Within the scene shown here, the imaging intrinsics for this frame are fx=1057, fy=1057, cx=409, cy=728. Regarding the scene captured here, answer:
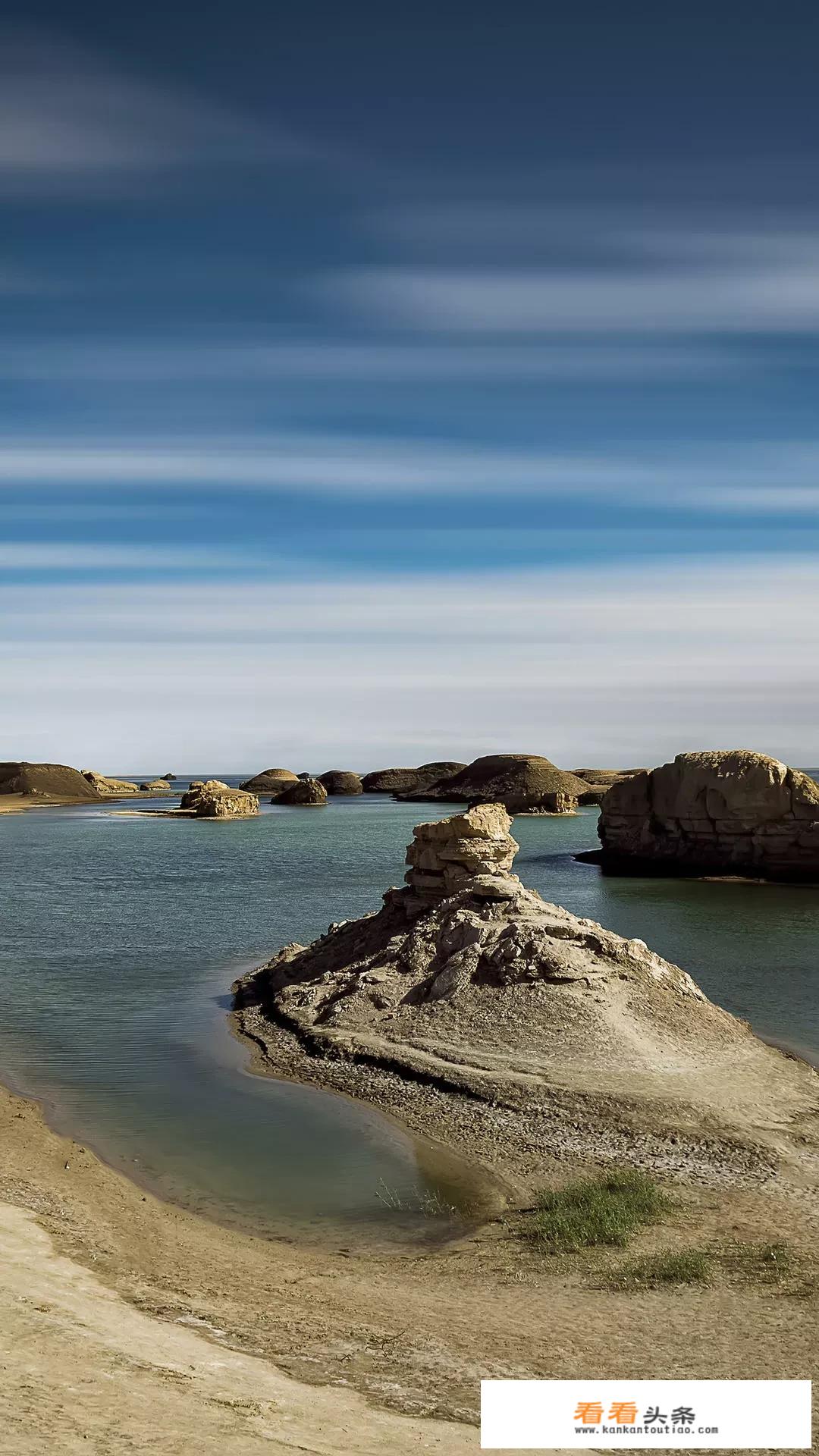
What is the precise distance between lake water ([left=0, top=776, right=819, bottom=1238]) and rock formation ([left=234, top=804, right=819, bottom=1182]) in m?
1.23

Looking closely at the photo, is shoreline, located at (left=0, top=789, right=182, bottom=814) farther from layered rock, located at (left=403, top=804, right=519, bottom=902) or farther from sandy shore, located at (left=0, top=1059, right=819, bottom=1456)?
sandy shore, located at (left=0, top=1059, right=819, bottom=1456)

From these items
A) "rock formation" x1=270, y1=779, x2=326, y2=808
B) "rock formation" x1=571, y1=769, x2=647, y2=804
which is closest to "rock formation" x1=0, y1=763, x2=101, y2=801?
"rock formation" x1=270, y1=779, x2=326, y2=808

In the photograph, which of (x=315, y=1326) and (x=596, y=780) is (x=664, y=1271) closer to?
(x=315, y=1326)

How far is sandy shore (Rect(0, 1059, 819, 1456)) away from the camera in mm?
8477

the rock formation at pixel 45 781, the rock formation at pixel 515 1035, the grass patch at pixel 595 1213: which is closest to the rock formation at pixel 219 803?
the rock formation at pixel 45 781

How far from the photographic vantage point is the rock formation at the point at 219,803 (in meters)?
126

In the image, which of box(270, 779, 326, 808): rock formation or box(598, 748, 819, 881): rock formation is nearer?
box(598, 748, 819, 881): rock formation

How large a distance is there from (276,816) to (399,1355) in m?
125

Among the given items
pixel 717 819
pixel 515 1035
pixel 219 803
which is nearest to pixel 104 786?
pixel 219 803

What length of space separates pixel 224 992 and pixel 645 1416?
71.9 feet

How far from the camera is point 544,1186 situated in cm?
1560

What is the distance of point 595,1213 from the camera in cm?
1396

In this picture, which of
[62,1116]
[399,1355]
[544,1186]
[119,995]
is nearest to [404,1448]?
[399,1355]

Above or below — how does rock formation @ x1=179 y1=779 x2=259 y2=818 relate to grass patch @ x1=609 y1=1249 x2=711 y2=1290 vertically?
above
